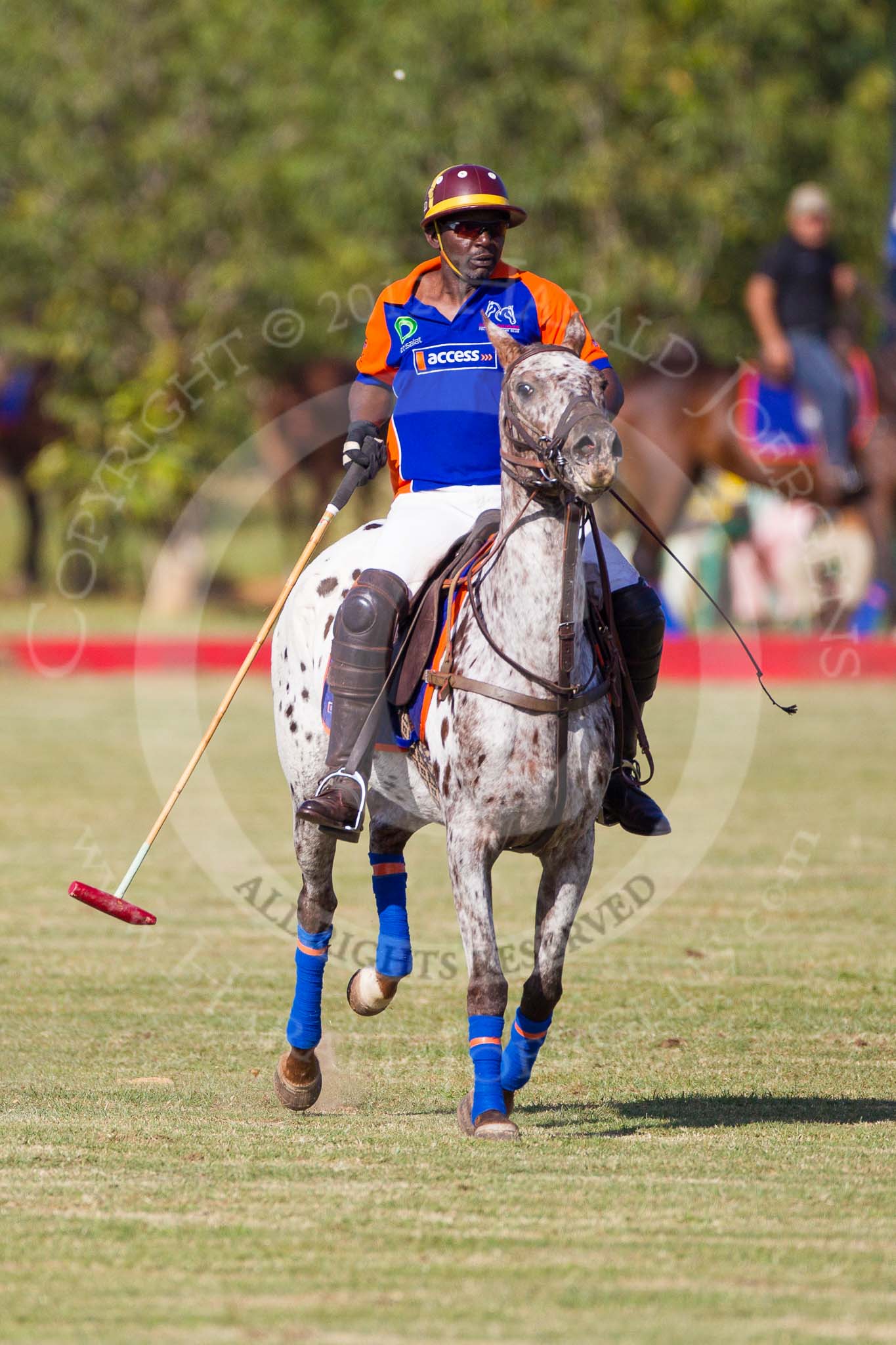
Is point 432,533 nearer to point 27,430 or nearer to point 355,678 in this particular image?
A: point 355,678

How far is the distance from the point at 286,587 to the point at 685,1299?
10.6 ft

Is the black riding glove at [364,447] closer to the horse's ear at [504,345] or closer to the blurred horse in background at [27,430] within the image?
the horse's ear at [504,345]

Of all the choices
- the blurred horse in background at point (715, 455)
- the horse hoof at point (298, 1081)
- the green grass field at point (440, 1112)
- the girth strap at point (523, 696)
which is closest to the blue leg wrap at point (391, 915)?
the green grass field at point (440, 1112)

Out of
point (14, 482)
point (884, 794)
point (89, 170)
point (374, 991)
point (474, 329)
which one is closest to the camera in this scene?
point (474, 329)

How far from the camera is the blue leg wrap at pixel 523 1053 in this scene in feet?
19.0

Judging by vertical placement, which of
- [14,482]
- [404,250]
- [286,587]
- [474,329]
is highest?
[404,250]

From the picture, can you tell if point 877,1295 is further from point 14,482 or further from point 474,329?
point 14,482

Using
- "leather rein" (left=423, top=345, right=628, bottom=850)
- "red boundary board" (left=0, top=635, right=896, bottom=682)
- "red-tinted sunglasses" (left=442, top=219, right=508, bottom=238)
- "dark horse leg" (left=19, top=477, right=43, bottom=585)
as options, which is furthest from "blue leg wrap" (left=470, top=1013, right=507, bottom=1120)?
"dark horse leg" (left=19, top=477, right=43, bottom=585)

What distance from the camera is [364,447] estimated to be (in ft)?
20.8

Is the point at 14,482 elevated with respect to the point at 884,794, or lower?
elevated

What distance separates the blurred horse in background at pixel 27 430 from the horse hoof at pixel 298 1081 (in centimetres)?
1826

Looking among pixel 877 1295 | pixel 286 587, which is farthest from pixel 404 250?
pixel 877 1295

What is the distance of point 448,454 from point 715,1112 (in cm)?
206

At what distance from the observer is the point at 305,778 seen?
6578 mm
